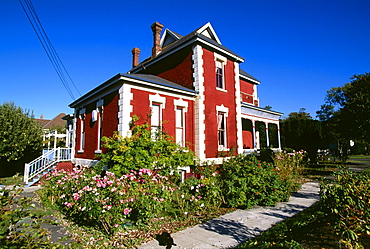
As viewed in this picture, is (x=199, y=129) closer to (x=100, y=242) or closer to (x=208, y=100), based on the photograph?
(x=208, y=100)

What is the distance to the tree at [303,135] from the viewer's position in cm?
2047

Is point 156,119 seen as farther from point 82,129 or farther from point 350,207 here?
point 350,207

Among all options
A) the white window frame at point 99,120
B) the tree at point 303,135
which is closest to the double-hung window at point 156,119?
A: the white window frame at point 99,120

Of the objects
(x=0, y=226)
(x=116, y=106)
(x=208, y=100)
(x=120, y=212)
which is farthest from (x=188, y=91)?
(x=0, y=226)

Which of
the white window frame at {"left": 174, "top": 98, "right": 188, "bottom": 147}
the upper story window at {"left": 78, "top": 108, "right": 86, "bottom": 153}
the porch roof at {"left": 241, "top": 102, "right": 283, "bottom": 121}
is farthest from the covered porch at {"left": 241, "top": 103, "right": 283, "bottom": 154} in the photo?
the upper story window at {"left": 78, "top": 108, "right": 86, "bottom": 153}

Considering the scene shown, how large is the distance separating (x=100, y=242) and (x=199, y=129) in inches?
296

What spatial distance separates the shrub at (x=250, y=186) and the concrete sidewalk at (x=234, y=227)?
337 millimetres

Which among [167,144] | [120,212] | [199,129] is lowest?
[120,212]

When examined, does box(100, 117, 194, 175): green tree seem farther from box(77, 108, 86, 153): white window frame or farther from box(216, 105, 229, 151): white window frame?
box(77, 108, 86, 153): white window frame

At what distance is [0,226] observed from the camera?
2.23 meters

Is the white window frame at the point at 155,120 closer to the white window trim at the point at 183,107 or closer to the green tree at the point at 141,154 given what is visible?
Result: the green tree at the point at 141,154

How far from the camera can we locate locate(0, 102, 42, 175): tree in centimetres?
1576

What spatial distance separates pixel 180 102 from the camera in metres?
10.9

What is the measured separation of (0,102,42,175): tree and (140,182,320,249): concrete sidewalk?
16936 mm
